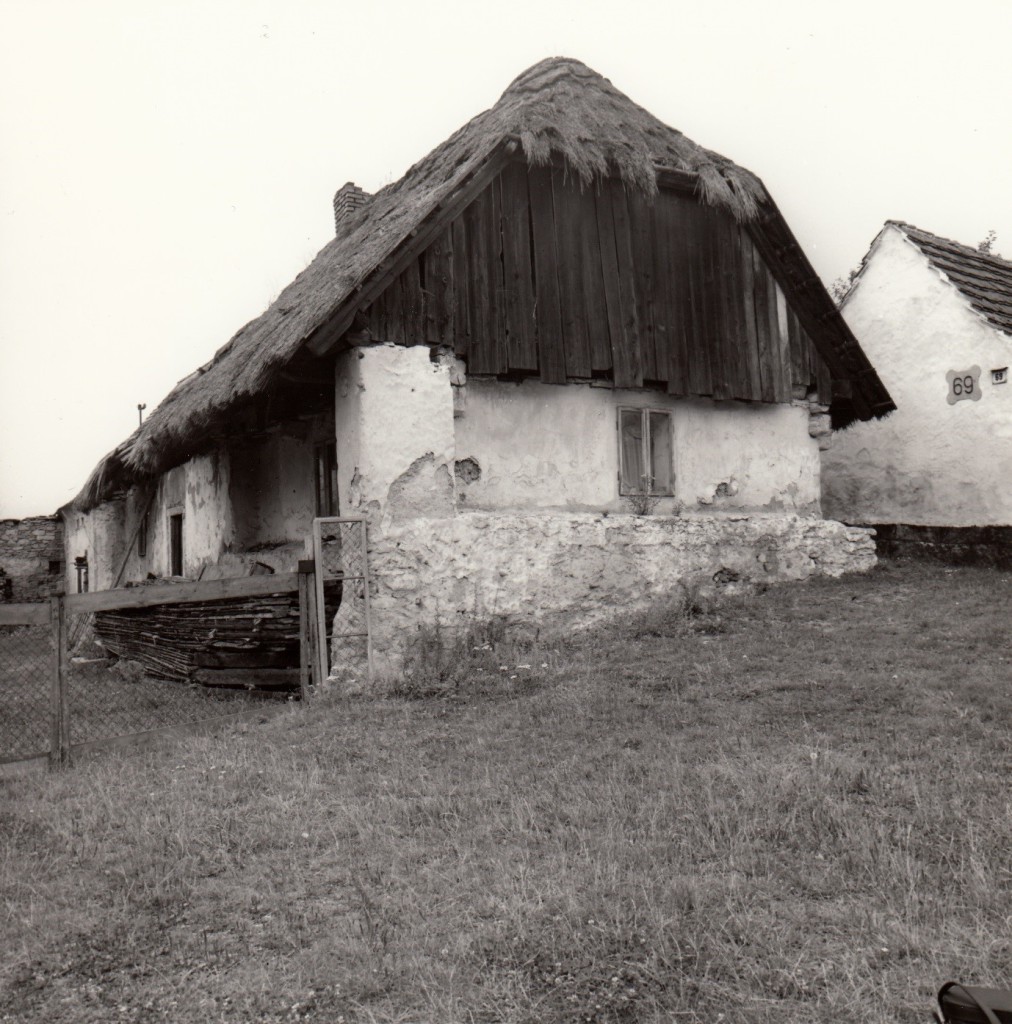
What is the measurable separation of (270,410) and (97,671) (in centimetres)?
503

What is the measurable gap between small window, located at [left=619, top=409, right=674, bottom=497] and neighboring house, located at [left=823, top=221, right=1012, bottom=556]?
385cm

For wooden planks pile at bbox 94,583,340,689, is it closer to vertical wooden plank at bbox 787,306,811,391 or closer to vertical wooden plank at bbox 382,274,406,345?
vertical wooden plank at bbox 382,274,406,345

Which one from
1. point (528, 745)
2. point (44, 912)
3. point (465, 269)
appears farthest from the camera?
point (465, 269)

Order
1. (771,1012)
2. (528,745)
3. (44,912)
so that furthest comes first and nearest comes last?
(528,745), (44,912), (771,1012)

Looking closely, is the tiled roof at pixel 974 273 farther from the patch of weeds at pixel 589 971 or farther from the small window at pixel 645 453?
the patch of weeds at pixel 589 971

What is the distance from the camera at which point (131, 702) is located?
9.30 metres

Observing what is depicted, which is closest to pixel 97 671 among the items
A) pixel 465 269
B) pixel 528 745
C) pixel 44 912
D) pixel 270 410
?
pixel 270 410

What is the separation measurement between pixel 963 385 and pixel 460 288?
21.2 feet

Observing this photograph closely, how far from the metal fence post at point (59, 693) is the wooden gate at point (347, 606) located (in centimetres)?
201

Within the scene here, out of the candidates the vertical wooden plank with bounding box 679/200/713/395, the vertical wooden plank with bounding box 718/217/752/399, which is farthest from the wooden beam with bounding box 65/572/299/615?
the vertical wooden plank with bounding box 718/217/752/399

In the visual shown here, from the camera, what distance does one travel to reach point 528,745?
5.60 m

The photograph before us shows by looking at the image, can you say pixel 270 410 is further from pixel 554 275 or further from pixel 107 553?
pixel 107 553

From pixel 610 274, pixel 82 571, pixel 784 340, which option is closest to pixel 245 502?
pixel 610 274

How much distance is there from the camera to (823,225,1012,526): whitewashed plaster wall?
36.8 ft
